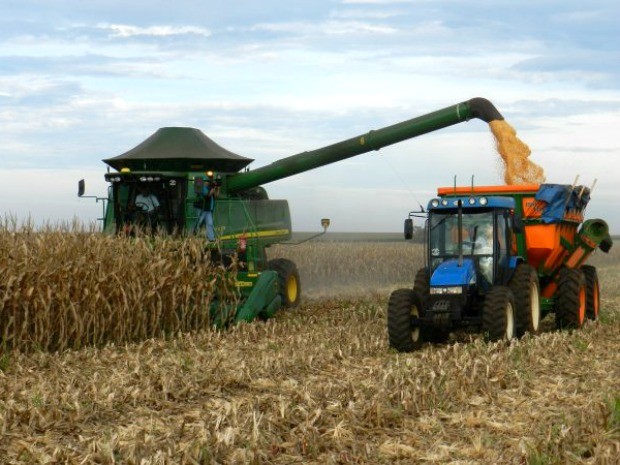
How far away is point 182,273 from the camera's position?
12023 mm

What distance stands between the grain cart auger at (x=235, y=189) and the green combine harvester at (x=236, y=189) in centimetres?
1

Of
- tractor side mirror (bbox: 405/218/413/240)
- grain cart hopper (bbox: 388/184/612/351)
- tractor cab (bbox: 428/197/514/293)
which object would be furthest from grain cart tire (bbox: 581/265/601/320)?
tractor side mirror (bbox: 405/218/413/240)

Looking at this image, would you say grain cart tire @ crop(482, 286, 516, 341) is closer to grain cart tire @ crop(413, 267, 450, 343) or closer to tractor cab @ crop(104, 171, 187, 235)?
grain cart tire @ crop(413, 267, 450, 343)

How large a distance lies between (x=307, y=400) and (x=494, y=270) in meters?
4.33

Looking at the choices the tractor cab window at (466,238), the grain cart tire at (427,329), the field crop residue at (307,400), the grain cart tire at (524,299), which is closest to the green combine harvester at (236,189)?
the field crop residue at (307,400)

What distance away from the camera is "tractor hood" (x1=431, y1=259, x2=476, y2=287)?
1032cm

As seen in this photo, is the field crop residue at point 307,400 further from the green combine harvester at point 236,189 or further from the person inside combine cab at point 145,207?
the person inside combine cab at point 145,207

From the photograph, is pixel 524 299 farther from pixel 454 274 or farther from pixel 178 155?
pixel 178 155

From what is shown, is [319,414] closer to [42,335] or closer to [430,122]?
[42,335]

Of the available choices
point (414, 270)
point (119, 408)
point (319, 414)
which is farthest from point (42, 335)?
point (414, 270)

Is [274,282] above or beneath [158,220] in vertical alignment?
beneath

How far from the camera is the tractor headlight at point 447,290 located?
1022cm

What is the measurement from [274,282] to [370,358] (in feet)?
12.8

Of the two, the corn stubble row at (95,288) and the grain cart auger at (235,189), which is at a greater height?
the grain cart auger at (235,189)
